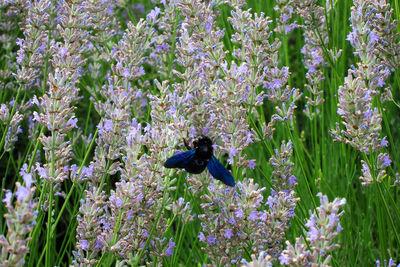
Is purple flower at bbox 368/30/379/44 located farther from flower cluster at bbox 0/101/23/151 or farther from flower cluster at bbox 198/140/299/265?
flower cluster at bbox 0/101/23/151

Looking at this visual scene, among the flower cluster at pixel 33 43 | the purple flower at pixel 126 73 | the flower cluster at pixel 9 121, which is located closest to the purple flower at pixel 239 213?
the purple flower at pixel 126 73

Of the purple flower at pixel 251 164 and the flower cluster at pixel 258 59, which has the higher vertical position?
the flower cluster at pixel 258 59

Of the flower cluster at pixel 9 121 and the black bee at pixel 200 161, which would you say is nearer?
the black bee at pixel 200 161

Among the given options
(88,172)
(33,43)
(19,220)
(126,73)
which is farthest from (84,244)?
(33,43)

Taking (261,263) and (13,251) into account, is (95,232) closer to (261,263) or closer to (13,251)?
(13,251)

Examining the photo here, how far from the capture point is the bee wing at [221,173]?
145 cm

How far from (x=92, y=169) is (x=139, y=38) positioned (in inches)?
22.4

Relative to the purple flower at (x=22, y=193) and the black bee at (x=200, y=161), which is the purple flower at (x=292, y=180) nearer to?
the black bee at (x=200, y=161)

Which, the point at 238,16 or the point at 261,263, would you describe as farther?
the point at 238,16

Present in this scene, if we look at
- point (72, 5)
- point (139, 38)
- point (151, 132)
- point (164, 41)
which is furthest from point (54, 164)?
point (164, 41)

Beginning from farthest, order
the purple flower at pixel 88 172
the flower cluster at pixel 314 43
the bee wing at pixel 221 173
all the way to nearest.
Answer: the flower cluster at pixel 314 43, the purple flower at pixel 88 172, the bee wing at pixel 221 173

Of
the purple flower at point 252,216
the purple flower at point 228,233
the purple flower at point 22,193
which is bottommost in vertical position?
the purple flower at point 228,233

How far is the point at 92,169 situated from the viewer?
5.96 ft

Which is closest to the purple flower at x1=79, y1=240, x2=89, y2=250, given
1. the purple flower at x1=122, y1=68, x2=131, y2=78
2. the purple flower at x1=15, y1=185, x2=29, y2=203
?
the purple flower at x1=15, y1=185, x2=29, y2=203
